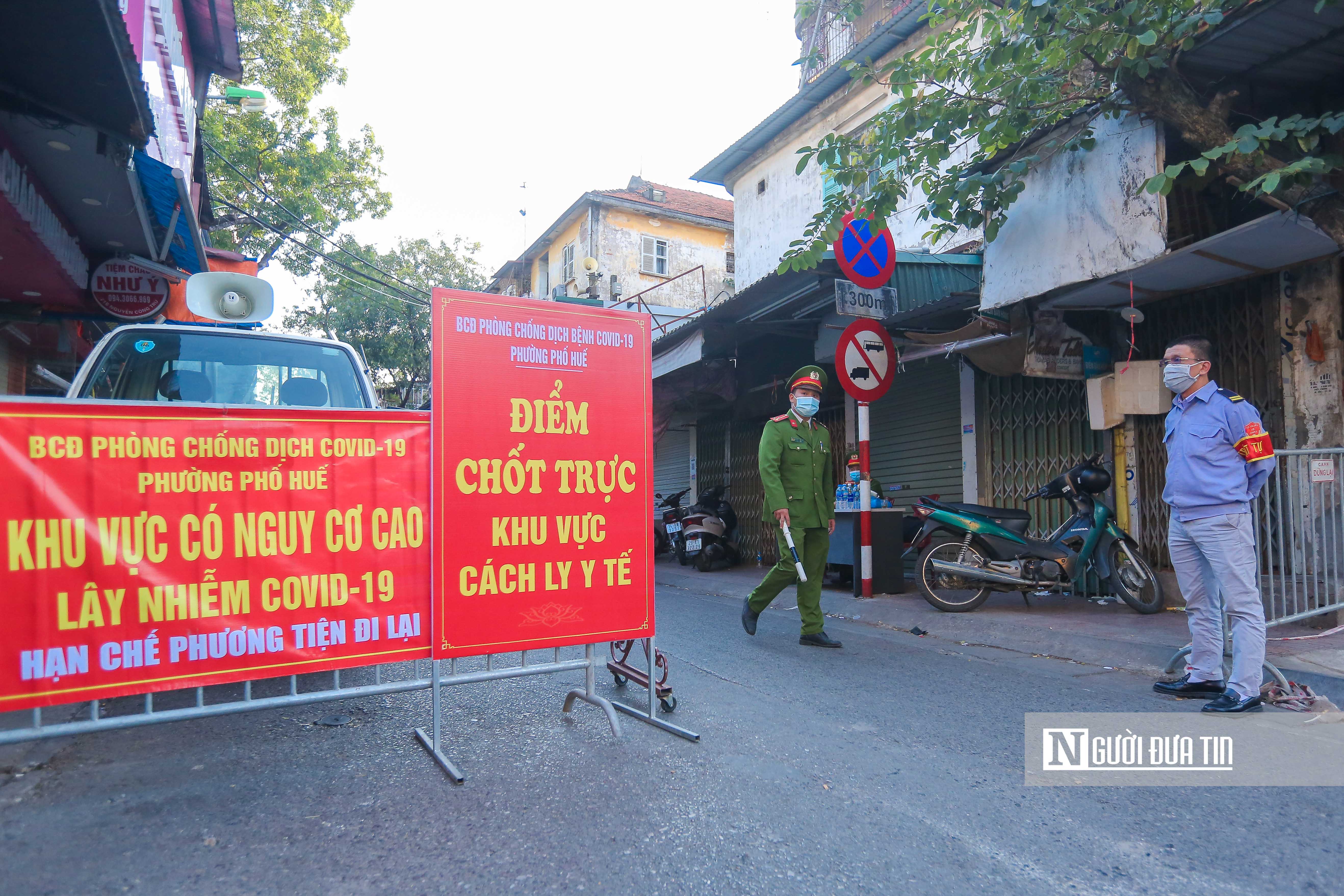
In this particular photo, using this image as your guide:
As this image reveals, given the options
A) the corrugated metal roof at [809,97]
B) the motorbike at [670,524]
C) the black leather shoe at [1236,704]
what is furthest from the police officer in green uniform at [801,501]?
the motorbike at [670,524]

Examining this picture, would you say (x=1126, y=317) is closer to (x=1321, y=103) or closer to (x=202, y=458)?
(x=1321, y=103)

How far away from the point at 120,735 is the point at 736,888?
312 cm

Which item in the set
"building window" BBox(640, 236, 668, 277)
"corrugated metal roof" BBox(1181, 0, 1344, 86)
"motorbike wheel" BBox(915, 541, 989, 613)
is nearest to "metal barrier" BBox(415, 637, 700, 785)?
"motorbike wheel" BBox(915, 541, 989, 613)

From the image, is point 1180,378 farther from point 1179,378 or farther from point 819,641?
point 819,641

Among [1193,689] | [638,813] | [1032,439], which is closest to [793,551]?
[1193,689]

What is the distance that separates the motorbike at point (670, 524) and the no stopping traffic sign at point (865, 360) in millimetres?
5685

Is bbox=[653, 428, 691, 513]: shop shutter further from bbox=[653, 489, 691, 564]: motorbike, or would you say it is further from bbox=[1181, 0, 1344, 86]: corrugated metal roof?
bbox=[1181, 0, 1344, 86]: corrugated metal roof

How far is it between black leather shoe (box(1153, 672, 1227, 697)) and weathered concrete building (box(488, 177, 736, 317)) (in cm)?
2076

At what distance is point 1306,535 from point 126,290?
37.8ft

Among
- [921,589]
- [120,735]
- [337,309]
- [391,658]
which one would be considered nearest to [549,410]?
[391,658]

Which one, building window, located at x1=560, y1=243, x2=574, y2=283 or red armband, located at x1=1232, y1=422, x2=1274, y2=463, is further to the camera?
building window, located at x1=560, y1=243, x2=574, y2=283

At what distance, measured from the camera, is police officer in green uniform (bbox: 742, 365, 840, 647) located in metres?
5.81

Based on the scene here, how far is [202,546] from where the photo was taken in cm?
291

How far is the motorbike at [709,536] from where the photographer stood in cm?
1243
